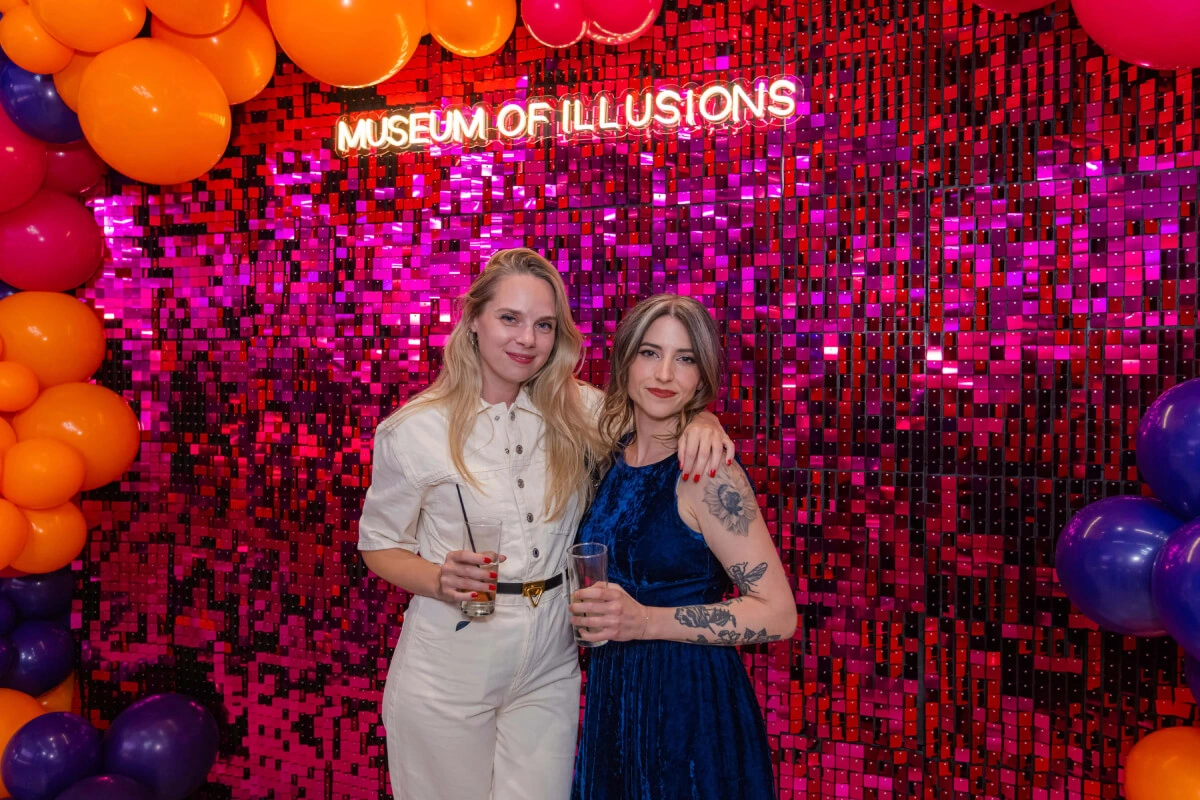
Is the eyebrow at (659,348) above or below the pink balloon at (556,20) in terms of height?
below

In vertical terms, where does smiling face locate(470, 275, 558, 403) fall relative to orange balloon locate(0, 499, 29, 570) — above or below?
above

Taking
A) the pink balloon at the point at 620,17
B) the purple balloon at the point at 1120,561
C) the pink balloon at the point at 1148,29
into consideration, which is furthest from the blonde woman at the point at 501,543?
the pink balloon at the point at 1148,29

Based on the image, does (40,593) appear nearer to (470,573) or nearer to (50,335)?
(50,335)

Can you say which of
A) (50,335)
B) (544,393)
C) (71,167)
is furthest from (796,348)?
(71,167)

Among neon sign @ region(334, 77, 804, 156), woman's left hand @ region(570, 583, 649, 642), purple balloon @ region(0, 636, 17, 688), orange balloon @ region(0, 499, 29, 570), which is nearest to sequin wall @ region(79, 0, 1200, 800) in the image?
neon sign @ region(334, 77, 804, 156)

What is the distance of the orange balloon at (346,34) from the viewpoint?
8.43 feet

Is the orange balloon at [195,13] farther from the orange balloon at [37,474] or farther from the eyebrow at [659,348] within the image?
the eyebrow at [659,348]

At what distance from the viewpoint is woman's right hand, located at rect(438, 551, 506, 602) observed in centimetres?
165

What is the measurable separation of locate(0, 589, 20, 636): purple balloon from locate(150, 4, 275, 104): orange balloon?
2.09 metres

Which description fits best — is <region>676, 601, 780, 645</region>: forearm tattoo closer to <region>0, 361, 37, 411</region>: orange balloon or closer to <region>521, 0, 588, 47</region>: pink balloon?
<region>521, 0, 588, 47</region>: pink balloon

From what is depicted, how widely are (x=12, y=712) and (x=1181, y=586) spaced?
3624 millimetres

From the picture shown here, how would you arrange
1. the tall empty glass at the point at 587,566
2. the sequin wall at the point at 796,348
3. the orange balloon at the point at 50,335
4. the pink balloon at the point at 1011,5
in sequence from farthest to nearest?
the orange balloon at the point at 50,335 → the sequin wall at the point at 796,348 → the pink balloon at the point at 1011,5 → the tall empty glass at the point at 587,566

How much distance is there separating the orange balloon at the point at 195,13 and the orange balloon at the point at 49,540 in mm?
1745

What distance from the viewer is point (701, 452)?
5.58ft
